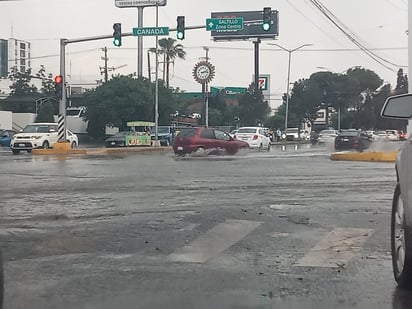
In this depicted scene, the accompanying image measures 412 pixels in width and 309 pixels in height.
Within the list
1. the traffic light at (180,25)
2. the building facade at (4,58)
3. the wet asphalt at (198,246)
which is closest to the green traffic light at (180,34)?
the traffic light at (180,25)

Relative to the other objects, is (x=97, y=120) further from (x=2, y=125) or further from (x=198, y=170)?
(x=198, y=170)

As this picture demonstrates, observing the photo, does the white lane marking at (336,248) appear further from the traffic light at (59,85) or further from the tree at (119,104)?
the tree at (119,104)

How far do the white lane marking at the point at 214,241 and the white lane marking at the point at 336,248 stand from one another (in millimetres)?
986

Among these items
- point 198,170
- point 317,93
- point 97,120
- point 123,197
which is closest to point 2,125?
point 97,120

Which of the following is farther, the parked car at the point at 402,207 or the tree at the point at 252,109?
the tree at the point at 252,109

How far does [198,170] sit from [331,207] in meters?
8.56

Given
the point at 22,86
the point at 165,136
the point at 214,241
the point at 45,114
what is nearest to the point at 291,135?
the point at 45,114

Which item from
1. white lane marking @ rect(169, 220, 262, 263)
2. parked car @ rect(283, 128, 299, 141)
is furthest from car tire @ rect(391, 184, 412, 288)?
parked car @ rect(283, 128, 299, 141)

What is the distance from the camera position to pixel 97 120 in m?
63.0

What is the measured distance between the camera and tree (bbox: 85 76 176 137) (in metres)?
61.8

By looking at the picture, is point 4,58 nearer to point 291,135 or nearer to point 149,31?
point 291,135

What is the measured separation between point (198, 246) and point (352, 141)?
1315 inches

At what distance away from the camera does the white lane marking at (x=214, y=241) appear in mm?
7145

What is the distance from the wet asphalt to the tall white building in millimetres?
112397
